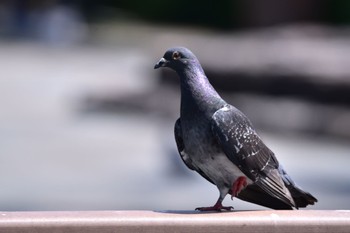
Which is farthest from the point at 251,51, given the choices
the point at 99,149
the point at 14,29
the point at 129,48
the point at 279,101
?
the point at 14,29

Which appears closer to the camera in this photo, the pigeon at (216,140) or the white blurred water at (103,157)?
the pigeon at (216,140)

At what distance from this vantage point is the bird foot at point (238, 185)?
4918mm

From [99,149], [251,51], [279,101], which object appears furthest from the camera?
[251,51]

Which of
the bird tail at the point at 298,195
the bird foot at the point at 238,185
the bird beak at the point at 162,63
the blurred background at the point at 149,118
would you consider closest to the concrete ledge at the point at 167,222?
the bird foot at the point at 238,185

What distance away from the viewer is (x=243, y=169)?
16.1 ft

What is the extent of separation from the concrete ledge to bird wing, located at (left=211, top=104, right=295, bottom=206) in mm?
528

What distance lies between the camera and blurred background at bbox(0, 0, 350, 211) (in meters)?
13.4

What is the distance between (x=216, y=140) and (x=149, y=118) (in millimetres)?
15805

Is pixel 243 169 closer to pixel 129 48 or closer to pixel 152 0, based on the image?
pixel 129 48

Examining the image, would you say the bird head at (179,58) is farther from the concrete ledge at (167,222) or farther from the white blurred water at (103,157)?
the white blurred water at (103,157)

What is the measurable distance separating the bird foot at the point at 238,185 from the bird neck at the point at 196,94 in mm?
352

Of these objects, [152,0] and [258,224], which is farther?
[152,0]

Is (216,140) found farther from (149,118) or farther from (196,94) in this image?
(149,118)

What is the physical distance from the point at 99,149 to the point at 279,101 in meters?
3.78
